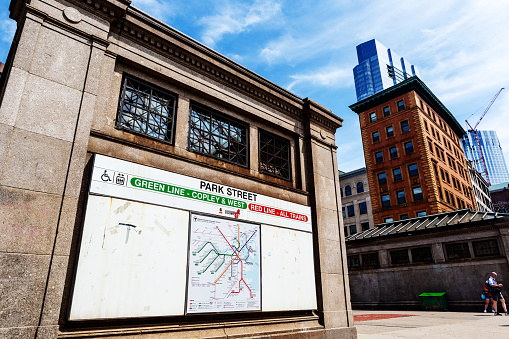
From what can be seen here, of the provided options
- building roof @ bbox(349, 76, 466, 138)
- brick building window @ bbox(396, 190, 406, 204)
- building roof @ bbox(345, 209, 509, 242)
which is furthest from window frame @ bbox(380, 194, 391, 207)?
building roof @ bbox(345, 209, 509, 242)

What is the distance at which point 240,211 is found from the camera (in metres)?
9.35

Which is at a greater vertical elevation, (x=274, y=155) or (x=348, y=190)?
(x=348, y=190)

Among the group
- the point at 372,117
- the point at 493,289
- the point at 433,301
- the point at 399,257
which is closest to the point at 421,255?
the point at 399,257

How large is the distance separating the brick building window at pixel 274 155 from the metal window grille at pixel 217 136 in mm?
794

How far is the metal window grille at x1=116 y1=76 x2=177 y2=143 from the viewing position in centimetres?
838

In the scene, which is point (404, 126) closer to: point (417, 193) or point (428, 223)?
point (417, 193)

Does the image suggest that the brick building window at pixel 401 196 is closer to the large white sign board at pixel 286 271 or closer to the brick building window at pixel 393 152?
the brick building window at pixel 393 152

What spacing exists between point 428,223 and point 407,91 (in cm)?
2951

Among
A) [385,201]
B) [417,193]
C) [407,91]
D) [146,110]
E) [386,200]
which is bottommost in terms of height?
[146,110]

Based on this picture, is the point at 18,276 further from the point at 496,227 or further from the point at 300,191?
the point at 496,227

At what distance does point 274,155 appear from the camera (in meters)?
11.6

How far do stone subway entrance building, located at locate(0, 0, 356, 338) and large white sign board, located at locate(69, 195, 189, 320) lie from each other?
0.03m

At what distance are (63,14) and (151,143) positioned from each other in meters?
3.56

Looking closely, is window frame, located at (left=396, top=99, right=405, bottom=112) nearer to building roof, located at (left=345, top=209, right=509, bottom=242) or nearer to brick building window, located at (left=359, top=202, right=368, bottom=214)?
brick building window, located at (left=359, top=202, right=368, bottom=214)
